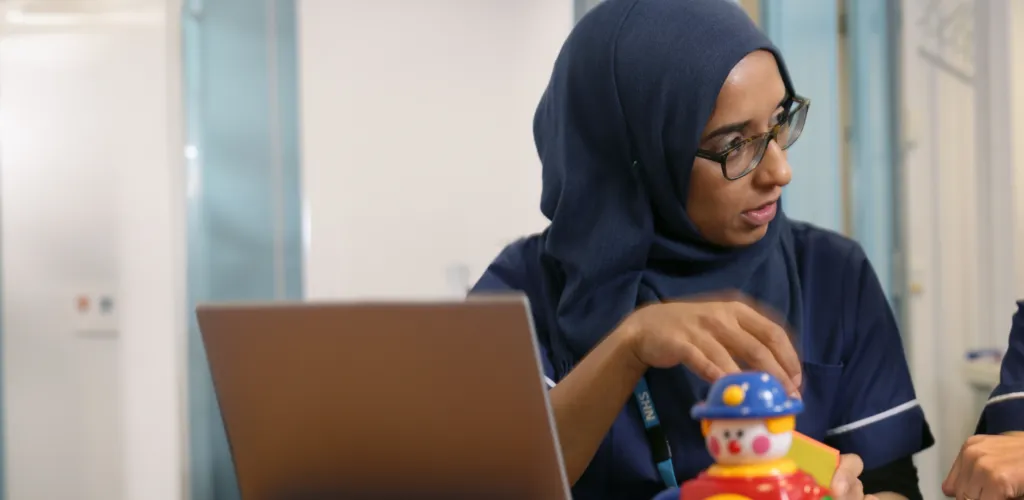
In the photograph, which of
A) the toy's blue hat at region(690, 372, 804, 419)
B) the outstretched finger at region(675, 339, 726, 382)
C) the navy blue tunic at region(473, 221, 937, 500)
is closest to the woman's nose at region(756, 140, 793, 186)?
the navy blue tunic at region(473, 221, 937, 500)

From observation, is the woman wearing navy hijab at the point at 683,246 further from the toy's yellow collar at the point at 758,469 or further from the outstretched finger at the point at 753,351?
the toy's yellow collar at the point at 758,469

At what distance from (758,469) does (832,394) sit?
50 cm

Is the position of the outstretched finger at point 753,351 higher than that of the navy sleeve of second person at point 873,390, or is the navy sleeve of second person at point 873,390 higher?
the outstretched finger at point 753,351

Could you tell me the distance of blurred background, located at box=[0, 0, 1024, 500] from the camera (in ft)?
8.71

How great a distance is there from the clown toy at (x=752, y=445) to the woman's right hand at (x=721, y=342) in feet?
0.36

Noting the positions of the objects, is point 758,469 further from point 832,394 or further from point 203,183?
point 203,183

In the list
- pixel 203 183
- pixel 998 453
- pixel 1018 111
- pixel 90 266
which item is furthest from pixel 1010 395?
pixel 90 266

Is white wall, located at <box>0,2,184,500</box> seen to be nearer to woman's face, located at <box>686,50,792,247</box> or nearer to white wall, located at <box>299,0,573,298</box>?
white wall, located at <box>299,0,573,298</box>

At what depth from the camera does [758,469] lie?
0.60 m

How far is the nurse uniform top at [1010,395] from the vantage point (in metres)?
0.84

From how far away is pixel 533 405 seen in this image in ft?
2.10

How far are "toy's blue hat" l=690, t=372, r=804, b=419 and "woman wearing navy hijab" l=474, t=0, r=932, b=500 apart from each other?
30 cm

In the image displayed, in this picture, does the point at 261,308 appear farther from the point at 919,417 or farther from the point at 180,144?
the point at 180,144

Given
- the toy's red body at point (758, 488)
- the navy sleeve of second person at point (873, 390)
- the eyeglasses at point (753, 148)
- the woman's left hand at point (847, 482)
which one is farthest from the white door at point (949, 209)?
the toy's red body at point (758, 488)
